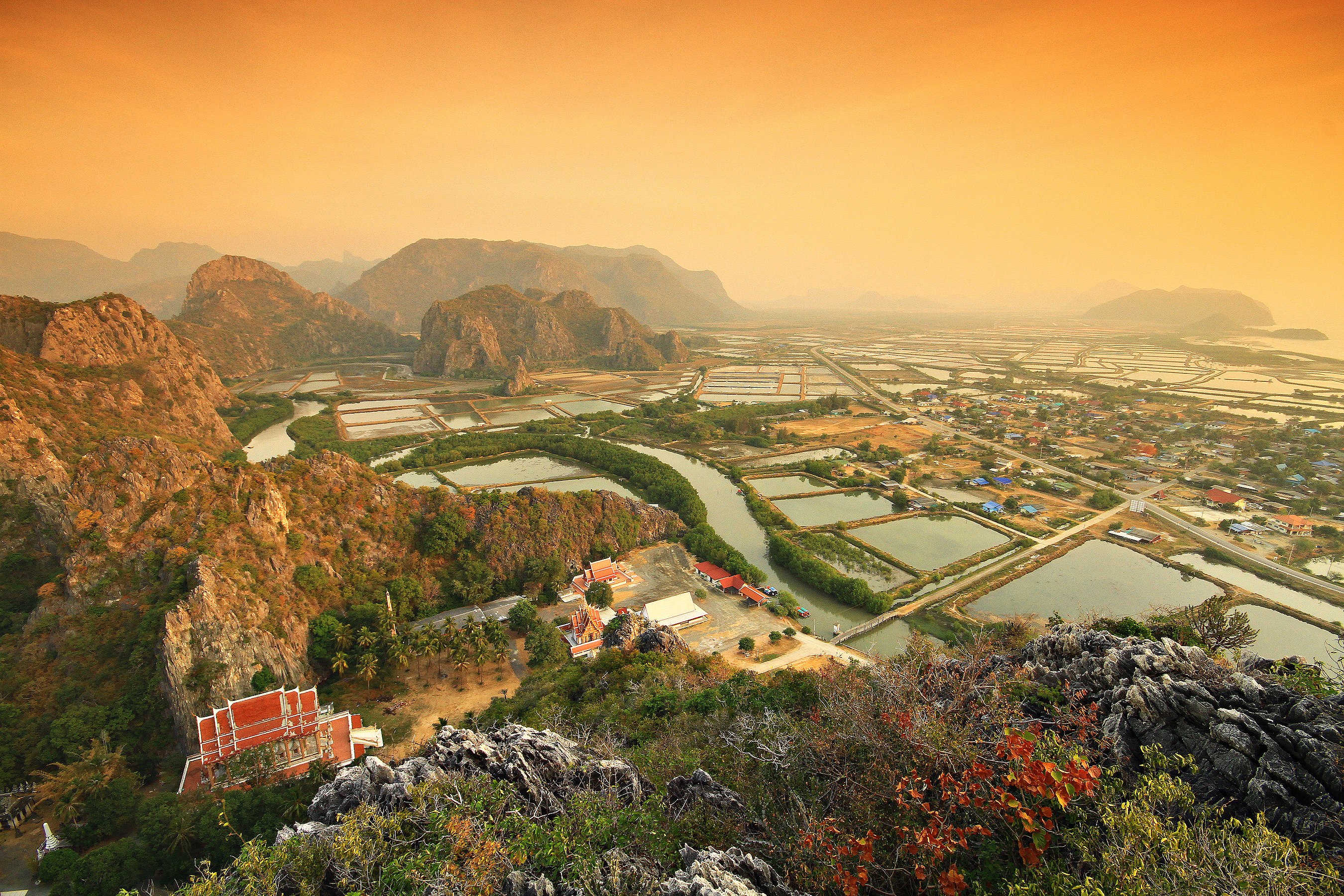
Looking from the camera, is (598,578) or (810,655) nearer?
(810,655)

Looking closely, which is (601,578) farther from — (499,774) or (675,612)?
(499,774)

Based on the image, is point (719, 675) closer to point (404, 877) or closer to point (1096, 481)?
point (404, 877)

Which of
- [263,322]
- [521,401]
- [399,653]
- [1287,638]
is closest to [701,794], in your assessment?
[399,653]

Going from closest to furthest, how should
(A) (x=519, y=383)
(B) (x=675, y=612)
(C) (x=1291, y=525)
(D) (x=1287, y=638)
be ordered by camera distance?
(D) (x=1287, y=638) → (B) (x=675, y=612) → (C) (x=1291, y=525) → (A) (x=519, y=383)

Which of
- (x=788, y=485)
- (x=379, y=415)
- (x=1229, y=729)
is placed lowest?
(x=788, y=485)

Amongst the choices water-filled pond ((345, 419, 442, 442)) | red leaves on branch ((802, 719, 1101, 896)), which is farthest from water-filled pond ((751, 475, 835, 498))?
water-filled pond ((345, 419, 442, 442))

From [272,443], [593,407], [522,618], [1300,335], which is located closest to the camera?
[522,618]

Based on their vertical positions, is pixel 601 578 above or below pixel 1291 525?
above

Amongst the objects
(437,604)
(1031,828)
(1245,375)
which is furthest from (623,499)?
(1245,375)
